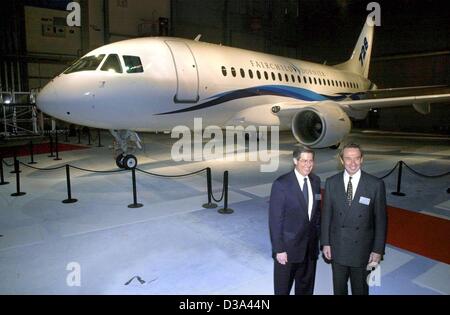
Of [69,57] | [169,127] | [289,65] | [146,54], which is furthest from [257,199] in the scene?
[69,57]

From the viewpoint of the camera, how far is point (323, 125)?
10.2 meters

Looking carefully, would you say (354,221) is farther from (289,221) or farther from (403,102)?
(403,102)

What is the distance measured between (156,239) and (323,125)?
6.71 meters

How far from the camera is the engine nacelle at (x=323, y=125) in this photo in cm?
1016

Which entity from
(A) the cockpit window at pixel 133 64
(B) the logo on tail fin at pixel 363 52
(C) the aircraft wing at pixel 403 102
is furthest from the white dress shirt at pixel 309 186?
(B) the logo on tail fin at pixel 363 52

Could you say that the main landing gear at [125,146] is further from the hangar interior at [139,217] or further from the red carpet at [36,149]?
the red carpet at [36,149]

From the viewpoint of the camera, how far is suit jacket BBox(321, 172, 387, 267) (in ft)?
9.74

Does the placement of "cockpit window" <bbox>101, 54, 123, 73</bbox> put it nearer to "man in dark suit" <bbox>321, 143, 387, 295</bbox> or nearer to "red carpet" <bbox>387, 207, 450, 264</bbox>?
"man in dark suit" <bbox>321, 143, 387, 295</bbox>

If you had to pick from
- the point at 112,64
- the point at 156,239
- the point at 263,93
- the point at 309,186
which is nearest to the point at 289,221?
the point at 309,186

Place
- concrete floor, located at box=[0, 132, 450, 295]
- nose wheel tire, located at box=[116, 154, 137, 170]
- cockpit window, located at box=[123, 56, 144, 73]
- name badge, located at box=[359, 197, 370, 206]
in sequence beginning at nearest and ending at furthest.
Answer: name badge, located at box=[359, 197, 370, 206] < concrete floor, located at box=[0, 132, 450, 295] < cockpit window, located at box=[123, 56, 144, 73] < nose wheel tire, located at box=[116, 154, 137, 170]

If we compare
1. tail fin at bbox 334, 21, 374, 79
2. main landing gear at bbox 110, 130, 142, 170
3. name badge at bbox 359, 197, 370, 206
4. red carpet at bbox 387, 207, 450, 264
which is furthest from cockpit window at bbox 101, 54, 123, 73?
tail fin at bbox 334, 21, 374, 79

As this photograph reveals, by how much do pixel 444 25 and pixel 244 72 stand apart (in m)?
21.0

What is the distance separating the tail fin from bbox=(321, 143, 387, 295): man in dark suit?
19.4m

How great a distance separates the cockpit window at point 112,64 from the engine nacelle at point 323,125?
558 cm
